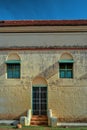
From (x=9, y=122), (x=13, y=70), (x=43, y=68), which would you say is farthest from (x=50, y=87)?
(x=9, y=122)

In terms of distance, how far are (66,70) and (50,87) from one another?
4.90 ft

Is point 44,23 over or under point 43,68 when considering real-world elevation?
over

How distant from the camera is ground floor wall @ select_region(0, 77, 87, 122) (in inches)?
749

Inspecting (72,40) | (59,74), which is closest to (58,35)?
(72,40)

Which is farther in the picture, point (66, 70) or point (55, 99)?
point (66, 70)

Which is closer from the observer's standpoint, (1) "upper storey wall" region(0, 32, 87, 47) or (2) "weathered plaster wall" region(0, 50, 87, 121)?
(2) "weathered plaster wall" region(0, 50, 87, 121)

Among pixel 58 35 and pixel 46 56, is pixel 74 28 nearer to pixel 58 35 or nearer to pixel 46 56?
pixel 58 35

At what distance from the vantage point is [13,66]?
19656mm

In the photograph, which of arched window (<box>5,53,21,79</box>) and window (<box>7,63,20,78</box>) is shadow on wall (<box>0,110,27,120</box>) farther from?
window (<box>7,63,20,78</box>)

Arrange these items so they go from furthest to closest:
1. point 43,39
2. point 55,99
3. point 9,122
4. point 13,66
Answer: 1. point 13,66
2. point 43,39
3. point 55,99
4. point 9,122

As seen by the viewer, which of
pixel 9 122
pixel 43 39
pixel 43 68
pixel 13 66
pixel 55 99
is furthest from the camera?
pixel 13 66

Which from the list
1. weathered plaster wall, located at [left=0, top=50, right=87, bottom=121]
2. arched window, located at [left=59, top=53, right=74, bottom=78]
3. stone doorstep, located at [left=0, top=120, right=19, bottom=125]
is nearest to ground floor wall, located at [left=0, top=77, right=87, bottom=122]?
weathered plaster wall, located at [left=0, top=50, right=87, bottom=121]

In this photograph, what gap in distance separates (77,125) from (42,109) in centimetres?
269

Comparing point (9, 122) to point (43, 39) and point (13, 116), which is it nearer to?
point (13, 116)
